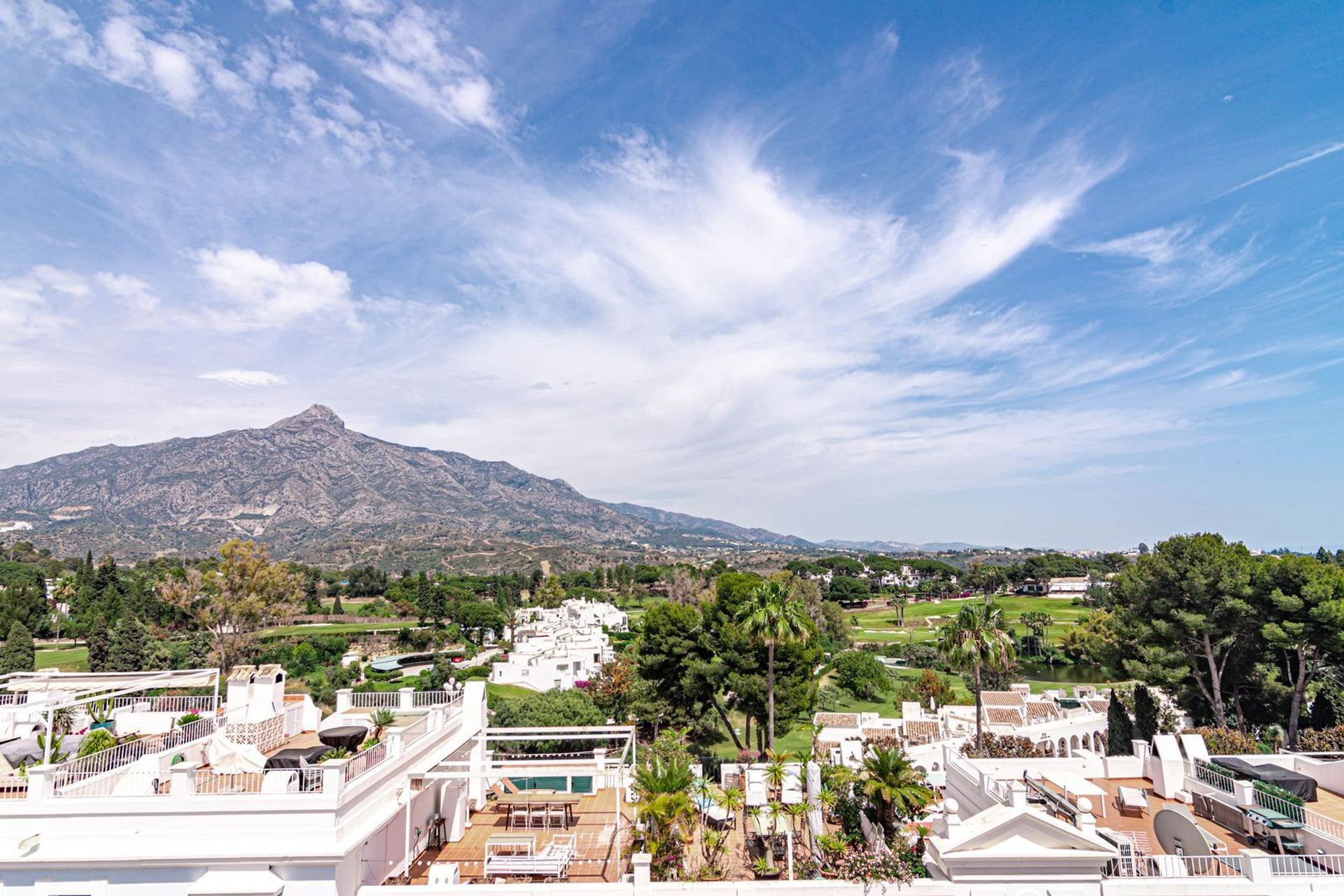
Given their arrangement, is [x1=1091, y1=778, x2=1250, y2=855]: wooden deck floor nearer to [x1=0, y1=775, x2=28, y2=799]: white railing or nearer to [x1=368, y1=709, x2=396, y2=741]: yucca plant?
[x1=368, y1=709, x2=396, y2=741]: yucca plant

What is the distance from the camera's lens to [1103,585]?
413 ft

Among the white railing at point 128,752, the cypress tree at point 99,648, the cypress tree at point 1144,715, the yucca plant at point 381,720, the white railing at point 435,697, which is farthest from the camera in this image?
the cypress tree at point 99,648

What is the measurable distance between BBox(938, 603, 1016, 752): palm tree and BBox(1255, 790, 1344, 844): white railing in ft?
42.8

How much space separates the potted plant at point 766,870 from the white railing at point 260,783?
7492 millimetres

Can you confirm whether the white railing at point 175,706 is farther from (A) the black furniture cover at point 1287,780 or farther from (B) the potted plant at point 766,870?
(A) the black furniture cover at point 1287,780

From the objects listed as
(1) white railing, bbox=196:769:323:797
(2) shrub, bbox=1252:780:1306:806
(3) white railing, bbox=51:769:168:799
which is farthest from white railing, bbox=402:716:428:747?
(2) shrub, bbox=1252:780:1306:806

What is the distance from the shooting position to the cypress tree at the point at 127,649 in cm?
5347

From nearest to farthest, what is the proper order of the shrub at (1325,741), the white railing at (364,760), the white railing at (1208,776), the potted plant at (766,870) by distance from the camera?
1. the white railing at (364,760)
2. the potted plant at (766,870)
3. the white railing at (1208,776)
4. the shrub at (1325,741)

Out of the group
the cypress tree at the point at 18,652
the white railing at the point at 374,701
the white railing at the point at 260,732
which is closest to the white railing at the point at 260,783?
the white railing at the point at 260,732

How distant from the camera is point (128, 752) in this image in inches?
494

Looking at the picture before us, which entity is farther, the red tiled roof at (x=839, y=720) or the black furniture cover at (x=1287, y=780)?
the red tiled roof at (x=839, y=720)

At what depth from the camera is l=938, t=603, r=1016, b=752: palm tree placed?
25.5 meters

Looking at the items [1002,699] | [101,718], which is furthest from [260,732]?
[1002,699]

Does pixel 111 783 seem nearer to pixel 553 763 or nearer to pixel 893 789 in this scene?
pixel 553 763
